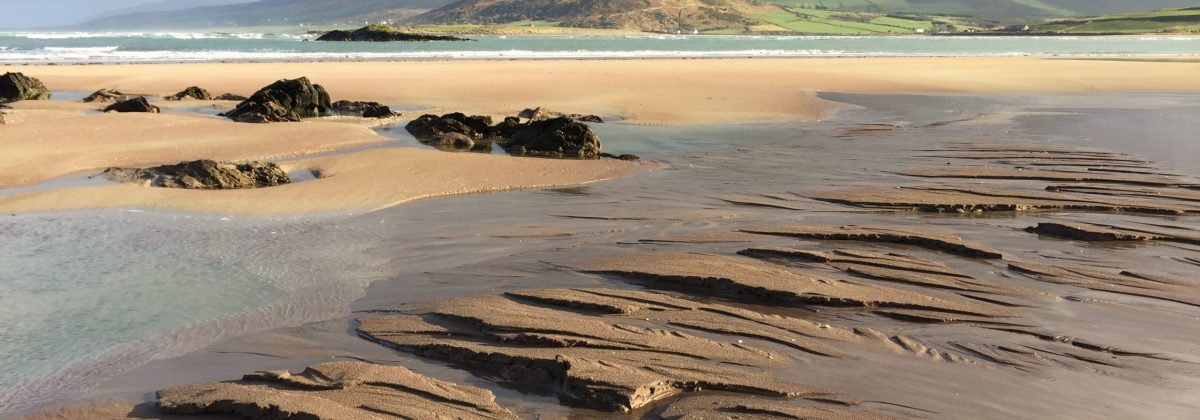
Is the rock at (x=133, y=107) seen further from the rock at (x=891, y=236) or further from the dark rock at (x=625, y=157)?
the rock at (x=891, y=236)

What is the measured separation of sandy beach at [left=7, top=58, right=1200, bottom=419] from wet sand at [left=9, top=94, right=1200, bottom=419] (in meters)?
0.03

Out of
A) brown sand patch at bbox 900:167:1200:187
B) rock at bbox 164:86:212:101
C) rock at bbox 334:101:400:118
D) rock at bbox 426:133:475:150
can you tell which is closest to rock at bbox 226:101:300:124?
rock at bbox 334:101:400:118

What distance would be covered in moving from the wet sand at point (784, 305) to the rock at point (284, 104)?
382 inches

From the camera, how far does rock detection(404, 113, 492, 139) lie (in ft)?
56.4

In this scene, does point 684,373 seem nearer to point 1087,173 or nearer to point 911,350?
point 911,350

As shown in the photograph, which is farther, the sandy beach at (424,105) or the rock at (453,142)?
the rock at (453,142)

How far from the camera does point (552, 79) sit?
32.8 metres

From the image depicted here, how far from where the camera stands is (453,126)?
1720cm

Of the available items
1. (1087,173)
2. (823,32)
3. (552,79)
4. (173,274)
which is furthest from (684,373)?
(823,32)

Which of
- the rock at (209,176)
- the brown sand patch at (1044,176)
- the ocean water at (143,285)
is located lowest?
the ocean water at (143,285)

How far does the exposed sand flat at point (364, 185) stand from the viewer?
10594 mm

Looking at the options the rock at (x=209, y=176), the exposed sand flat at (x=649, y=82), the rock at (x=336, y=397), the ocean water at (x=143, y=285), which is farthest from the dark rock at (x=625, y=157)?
the rock at (x=336, y=397)

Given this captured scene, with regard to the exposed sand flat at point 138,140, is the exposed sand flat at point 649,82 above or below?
above

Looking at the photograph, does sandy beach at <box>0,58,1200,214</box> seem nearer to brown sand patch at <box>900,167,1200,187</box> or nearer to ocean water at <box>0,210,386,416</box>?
ocean water at <box>0,210,386,416</box>
